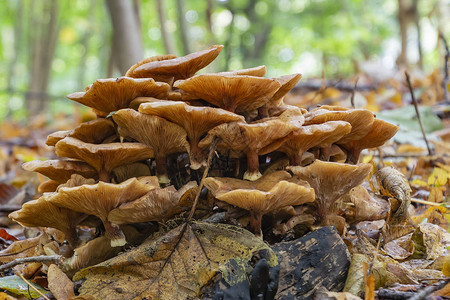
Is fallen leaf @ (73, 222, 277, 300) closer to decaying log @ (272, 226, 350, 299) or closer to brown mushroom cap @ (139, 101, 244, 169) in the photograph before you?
decaying log @ (272, 226, 350, 299)

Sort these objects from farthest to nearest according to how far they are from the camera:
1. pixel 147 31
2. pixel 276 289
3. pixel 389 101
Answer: pixel 147 31, pixel 389 101, pixel 276 289

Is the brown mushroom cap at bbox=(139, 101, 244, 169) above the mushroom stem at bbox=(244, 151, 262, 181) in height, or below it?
above

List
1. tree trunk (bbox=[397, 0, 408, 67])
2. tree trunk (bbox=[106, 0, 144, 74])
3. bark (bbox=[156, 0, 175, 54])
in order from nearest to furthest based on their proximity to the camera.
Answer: tree trunk (bbox=[106, 0, 144, 74])
bark (bbox=[156, 0, 175, 54])
tree trunk (bbox=[397, 0, 408, 67])

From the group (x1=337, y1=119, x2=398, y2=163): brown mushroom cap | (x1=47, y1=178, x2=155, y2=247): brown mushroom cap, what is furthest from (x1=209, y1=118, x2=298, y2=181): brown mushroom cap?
(x1=337, y1=119, x2=398, y2=163): brown mushroom cap

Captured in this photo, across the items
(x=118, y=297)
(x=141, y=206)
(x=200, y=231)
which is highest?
(x=141, y=206)

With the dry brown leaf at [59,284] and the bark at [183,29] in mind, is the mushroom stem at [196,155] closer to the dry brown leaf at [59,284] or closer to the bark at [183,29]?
the dry brown leaf at [59,284]

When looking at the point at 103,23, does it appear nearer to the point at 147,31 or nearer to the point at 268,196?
the point at 147,31

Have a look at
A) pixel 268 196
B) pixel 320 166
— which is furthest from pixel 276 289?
pixel 320 166

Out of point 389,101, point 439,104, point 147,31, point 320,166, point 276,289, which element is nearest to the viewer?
point 276,289
